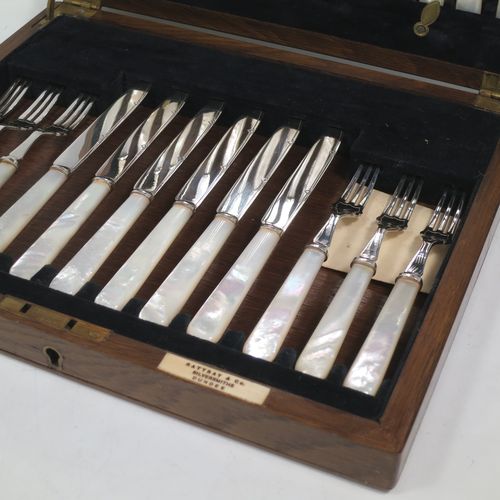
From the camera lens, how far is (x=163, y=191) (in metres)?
1.08

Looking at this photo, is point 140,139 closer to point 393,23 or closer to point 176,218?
point 176,218

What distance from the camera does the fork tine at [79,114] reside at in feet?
3.78

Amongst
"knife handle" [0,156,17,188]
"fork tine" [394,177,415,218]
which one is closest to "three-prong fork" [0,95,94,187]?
"knife handle" [0,156,17,188]

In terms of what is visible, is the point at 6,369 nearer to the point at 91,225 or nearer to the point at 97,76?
the point at 91,225

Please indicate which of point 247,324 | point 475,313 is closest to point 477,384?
point 475,313

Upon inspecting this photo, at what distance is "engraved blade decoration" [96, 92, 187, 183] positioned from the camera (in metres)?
1.06

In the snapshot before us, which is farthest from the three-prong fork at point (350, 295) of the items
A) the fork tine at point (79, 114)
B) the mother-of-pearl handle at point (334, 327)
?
the fork tine at point (79, 114)

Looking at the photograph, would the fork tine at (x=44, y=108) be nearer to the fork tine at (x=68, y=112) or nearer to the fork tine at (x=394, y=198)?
the fork tine at (x=68, y=112)

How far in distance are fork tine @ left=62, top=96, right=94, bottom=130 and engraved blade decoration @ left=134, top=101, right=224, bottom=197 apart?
14 centimetres

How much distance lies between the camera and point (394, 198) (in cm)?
103

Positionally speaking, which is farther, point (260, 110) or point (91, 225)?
point (260, 110)

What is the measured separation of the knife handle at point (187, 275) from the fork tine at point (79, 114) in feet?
0.91

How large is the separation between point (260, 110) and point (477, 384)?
1.43 feet

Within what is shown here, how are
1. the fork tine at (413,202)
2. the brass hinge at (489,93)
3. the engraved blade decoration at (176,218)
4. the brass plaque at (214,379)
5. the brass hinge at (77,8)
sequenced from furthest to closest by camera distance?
the brass hinge at (77,8) → the brass hinge at (489,93) → the fork tine at (413,202) → the engraved blade decoration at (176,218) → the brass plaque at (214,379)
